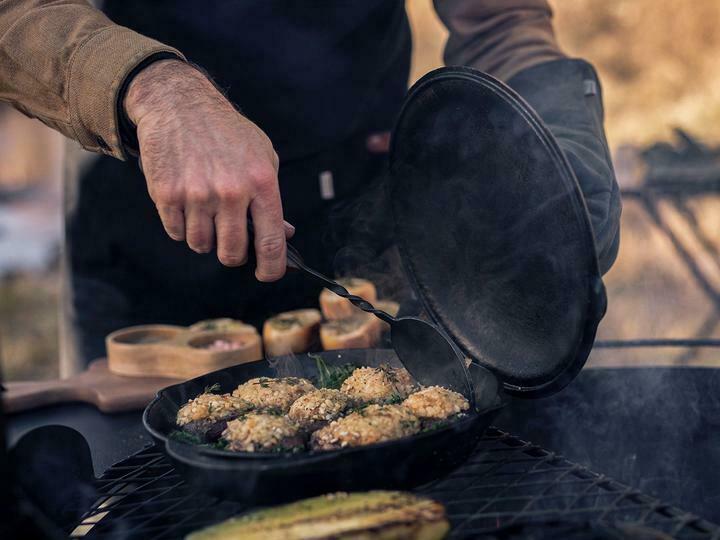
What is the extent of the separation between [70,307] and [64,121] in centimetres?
182

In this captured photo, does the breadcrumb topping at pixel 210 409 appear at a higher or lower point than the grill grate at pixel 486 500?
higher

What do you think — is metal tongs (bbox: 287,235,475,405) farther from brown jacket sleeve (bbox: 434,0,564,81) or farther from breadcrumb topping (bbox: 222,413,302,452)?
brown jacket sleeve (bbox: 434,0,564,81)

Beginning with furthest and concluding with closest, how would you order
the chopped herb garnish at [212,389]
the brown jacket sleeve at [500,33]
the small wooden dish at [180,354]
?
1. the brown jacket sleeve at [500,33]
2. the small wooden dish at [180,354]
3. the chopped herb garnish at [212,389]

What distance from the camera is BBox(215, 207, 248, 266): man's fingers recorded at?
1.92 metres

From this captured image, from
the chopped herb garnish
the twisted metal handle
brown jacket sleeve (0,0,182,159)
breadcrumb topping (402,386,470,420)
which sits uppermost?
brown jacket sleeve (0,0,182,159)

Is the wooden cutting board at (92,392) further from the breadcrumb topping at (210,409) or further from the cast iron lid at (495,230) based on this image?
the cast iron lid at (495,230)

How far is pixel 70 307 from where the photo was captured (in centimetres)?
389

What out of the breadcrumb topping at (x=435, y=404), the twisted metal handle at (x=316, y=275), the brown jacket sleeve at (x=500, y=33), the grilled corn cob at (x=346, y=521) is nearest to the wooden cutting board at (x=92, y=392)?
the twisted metal handle at (x=316, y=275)

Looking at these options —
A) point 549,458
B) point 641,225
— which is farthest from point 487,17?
→ point 641,225

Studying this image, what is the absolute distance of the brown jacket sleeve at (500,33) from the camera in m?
3.26

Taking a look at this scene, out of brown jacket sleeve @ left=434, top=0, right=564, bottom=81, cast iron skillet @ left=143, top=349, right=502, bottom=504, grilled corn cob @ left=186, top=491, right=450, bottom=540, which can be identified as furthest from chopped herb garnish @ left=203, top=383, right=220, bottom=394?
brown jacket sleeve @ left=434, top=0, right=564, bottom=81

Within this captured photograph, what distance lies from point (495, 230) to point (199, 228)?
1.04 meters

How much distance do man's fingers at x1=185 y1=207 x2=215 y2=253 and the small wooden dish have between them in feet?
3.64

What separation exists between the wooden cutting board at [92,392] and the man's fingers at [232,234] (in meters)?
1.07
